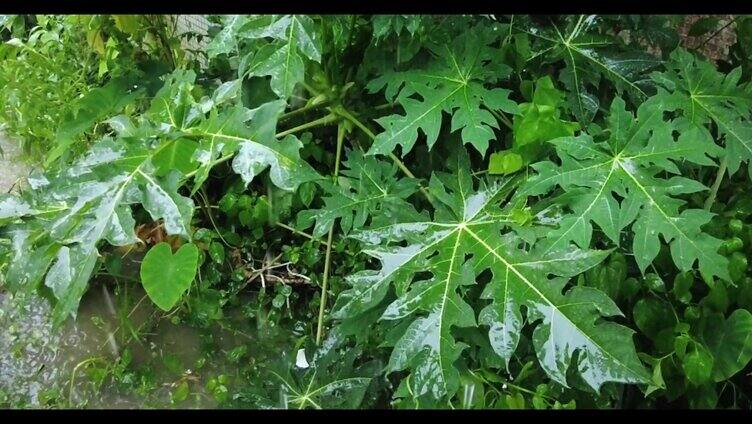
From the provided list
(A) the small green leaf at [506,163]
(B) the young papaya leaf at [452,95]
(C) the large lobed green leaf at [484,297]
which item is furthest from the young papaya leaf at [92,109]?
(A) the small green leaf at [506,163]

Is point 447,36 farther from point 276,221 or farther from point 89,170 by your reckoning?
point 89,170

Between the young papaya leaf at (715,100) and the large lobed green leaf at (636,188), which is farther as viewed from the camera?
the young papaya leaf at (715,100)

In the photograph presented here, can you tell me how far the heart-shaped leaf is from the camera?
105cm

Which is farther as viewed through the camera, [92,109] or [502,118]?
[92,109]

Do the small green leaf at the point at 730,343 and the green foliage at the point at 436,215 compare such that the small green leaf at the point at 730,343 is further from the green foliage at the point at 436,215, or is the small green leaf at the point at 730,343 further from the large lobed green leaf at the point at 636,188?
→ the large lobed green leaf at the point at 636,188

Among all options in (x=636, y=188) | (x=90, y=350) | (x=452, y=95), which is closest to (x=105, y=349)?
(x=90, y=350)

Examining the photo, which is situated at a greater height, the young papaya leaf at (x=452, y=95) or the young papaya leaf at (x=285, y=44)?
the young papaya leaf at (x=285, y=44)

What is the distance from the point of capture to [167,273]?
3.46 feet

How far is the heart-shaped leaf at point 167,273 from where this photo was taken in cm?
105

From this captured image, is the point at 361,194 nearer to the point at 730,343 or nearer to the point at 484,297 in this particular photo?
the point at 484,297

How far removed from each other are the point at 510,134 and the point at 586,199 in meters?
0.33

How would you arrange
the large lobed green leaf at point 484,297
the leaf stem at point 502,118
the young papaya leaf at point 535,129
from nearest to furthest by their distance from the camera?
the large lobed green leaf at point 484,297 → the young papaya leaf at point 535,129 → the leaf stem at point 502,118

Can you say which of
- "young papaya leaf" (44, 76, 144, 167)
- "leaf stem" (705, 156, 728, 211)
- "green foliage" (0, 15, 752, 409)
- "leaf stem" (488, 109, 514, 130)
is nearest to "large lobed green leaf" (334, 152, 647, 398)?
"green foliage" (0, 15, 752, 409)

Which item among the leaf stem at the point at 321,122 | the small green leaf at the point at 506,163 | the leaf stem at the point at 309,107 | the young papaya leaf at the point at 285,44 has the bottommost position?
the leaf stem at the point at 321,122
